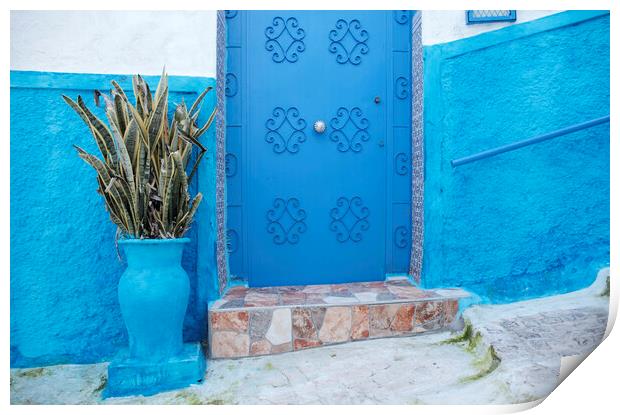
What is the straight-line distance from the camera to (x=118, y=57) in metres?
2.34

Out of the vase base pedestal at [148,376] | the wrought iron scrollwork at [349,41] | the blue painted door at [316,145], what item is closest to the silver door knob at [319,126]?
the blue painted door at [316,145]

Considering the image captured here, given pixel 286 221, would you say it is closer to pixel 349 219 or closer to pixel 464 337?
pixel 349 219

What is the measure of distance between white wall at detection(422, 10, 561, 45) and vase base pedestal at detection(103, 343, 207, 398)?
2224 mm

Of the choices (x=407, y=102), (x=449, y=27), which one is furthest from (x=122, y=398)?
(x=449, y=27)

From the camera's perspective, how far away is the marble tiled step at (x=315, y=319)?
226 centimetres

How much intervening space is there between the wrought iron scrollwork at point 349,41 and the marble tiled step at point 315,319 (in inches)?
60.1

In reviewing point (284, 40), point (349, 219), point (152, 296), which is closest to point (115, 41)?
point (284, 40)

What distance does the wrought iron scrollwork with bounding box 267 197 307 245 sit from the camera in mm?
2785

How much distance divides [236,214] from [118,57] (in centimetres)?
111

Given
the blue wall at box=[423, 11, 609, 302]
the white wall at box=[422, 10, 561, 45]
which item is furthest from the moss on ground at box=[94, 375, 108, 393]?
the white wall at box=[422, 10, 561, 45]

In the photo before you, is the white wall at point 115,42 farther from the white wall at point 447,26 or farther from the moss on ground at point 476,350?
the moss on ground at point 476,350

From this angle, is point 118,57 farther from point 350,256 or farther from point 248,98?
point 350,256

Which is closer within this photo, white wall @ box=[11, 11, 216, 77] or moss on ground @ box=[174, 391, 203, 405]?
moss on ground @ box=[174, 391, 203, 405]

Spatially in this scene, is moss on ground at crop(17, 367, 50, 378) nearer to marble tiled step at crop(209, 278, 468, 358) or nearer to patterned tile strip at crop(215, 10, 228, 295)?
marble tiled step at crop(209, 278, 468, 358)
